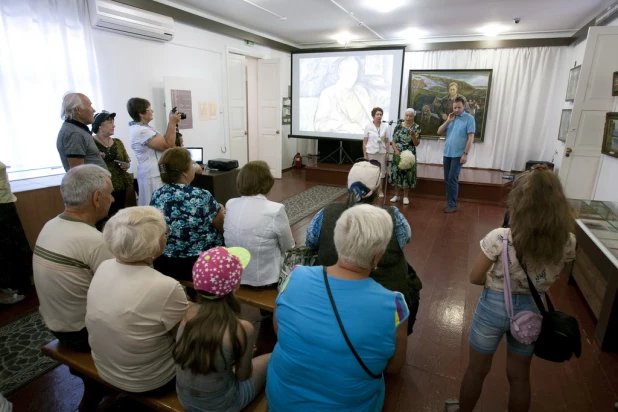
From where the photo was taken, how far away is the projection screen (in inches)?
252

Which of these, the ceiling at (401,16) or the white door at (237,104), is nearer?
the ceiling at (401,16)

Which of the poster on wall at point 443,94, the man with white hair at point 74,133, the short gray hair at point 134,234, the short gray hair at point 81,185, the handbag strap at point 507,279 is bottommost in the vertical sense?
the handbag strap at point 507,279

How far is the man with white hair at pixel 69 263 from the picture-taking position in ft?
4.71

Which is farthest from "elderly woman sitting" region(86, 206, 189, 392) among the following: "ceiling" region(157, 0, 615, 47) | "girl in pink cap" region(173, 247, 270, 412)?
"ceiling" region(157, 0, 615, 47)

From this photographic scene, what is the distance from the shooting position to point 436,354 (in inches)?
85.7

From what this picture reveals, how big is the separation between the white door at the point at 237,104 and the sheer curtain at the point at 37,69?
8.18 feet

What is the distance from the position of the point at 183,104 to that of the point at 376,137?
287 centimetres

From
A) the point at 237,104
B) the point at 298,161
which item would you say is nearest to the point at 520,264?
the point at 237,104

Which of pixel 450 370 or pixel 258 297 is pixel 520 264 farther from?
pixel 258 297

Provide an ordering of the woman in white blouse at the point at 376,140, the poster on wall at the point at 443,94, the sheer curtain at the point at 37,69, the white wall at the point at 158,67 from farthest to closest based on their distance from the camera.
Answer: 1. the poster on wall at the point at 443,94
2. the woman in white blouse at the point at 376,140
3. the white wall at the point at 158,67
4. the sheer curtain at the point at 37,69

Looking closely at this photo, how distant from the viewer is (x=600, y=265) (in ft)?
7.70

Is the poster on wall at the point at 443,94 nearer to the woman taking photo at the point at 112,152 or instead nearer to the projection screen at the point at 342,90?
the projection screen at the point at 342,90

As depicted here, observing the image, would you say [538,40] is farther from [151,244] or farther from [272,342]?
[151,244]

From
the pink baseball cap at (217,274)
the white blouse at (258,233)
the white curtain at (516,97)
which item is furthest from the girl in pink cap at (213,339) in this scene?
the white curtain at (516,97)
